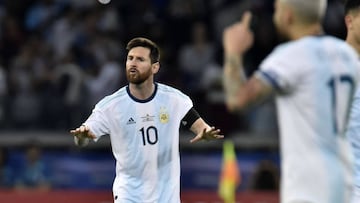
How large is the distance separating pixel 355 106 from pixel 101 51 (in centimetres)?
1010

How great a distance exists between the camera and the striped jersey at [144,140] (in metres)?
10.5

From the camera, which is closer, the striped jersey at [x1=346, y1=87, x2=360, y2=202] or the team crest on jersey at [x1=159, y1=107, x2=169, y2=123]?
the striped jersey at [x1=346, y1=87, x2=360, y2=202]

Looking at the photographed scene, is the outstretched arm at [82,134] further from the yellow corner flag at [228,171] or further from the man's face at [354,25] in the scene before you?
the yellow corner flag at [228,171]

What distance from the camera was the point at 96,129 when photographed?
10.6 meters

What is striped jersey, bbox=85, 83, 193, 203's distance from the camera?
10.5 metres

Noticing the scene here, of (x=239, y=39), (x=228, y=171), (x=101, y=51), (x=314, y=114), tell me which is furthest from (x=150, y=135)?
(x=101, y=51)

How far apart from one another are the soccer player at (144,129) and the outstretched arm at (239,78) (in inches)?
146

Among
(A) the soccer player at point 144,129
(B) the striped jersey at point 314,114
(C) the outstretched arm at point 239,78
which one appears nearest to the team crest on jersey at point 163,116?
(A) the soccer player at point 144,129

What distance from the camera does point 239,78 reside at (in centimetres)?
662

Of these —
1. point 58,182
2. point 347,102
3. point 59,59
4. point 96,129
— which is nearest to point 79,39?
point 59,59

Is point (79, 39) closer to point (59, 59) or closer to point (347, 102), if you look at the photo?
point (59, 59)

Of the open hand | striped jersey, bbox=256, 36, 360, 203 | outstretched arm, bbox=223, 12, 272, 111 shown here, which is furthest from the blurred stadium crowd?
outstretched arm, bbox=223, 12, 272, 111

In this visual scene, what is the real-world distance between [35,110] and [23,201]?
5.37ft

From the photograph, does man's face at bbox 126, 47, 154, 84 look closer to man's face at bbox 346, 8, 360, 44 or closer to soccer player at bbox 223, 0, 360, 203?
man's face at bbox 346, 8, 360, 44
